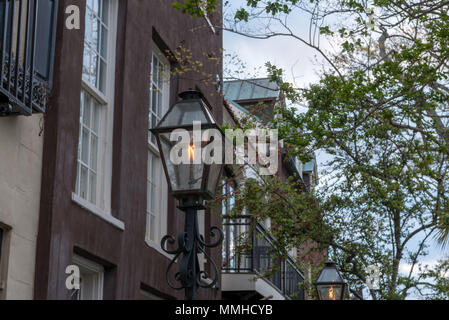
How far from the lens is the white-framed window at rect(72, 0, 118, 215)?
8773 millimetres

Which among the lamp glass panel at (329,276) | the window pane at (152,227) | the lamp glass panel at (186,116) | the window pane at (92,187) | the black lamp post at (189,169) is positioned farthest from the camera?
the lamp glass panel at (329,276)

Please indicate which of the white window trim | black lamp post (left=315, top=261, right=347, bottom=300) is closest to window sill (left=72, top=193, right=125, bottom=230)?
the white window trim

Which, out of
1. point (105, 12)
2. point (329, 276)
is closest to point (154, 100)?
point (105, 12)

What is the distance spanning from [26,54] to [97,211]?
2.36 metres

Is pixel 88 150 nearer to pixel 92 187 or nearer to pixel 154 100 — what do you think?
pixel 92 187

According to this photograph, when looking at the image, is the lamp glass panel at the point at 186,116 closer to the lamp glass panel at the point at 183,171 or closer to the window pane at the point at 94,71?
the lamp glass panel at the point at 183,171

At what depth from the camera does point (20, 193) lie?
22.7 feet

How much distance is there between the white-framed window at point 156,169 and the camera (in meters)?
11.2

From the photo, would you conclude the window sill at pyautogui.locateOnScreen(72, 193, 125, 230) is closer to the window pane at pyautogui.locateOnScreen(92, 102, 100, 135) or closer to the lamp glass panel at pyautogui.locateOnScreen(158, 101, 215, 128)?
the window pane at pyautogui.locateOnScreen(92, 102, 100, 135)

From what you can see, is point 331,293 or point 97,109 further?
point 331,293

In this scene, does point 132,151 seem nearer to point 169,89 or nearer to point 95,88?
point 95,88

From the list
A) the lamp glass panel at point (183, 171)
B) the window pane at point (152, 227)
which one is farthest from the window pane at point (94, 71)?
the lamp glass panel at point (183, 171)
